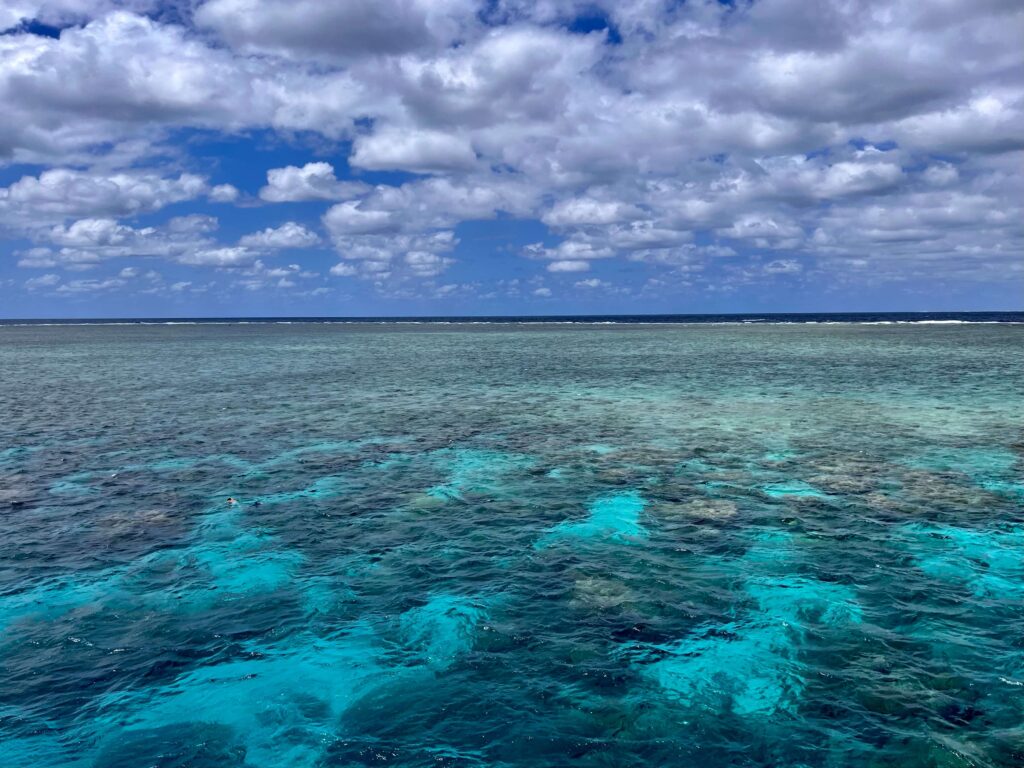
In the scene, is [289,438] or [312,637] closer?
[312,637]

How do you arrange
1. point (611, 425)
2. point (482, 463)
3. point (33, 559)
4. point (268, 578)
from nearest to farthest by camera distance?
point (268, 578), point (33, 559), point (482, 463), point (611, 425)

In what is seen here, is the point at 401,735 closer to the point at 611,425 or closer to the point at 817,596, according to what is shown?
the point at 817,596

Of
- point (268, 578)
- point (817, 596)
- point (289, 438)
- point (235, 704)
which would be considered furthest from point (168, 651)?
point (289, 438)

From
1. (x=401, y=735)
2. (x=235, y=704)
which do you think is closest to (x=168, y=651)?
(x=235, y=704)

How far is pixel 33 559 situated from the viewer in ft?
71.4

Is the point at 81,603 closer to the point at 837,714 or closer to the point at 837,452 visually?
the point at 837,714

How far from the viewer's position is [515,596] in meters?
18.9

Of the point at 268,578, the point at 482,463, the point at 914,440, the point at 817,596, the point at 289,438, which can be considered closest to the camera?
the point at 817,596

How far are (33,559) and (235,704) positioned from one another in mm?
12065

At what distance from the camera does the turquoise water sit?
13266 millimetres

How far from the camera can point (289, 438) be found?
40.7 metres

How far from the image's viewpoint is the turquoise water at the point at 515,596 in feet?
43.5

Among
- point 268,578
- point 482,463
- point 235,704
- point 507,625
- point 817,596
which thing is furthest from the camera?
point 482,463

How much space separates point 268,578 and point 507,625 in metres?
7.77
